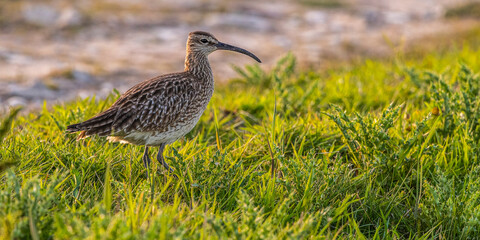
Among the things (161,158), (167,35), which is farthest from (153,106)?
(167,35)

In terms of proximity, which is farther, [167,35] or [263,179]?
[167,35]

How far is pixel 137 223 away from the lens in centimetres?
361

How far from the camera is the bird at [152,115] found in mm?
4715

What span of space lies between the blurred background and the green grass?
2481 millimetres

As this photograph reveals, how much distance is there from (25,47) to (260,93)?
188 inches

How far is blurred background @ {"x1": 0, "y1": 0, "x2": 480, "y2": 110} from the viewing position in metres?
8.52

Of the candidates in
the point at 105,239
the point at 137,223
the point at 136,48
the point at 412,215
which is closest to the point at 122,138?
the point at 137,223

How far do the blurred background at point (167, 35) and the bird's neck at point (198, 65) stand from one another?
2.64 metres

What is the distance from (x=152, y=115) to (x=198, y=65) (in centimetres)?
101

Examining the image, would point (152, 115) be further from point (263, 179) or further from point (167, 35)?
point (167, 35)

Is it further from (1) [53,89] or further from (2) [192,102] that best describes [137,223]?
(1) [53,89]

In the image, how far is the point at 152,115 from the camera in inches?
190

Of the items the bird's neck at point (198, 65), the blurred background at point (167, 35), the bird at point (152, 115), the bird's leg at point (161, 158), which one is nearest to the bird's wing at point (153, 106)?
the bird at point (152, 115)

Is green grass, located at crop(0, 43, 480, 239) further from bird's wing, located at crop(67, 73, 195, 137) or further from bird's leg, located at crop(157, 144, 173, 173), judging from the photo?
bird's wing, located at crop(67, 73, 195, 137)
